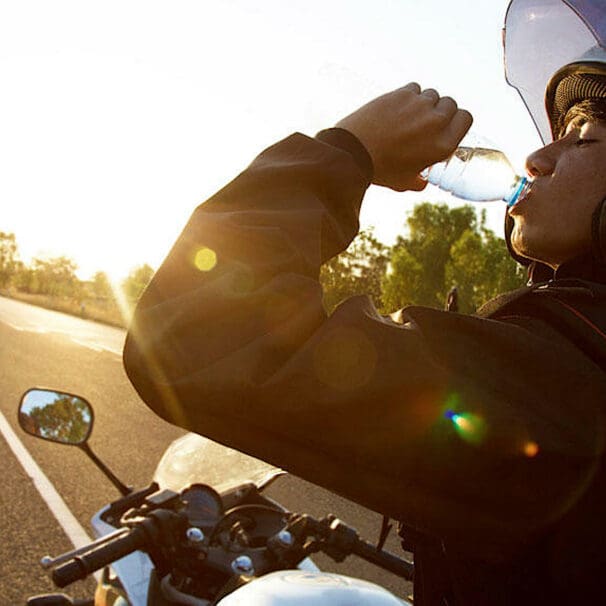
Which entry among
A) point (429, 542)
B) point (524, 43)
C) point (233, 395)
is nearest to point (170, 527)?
point (429, 542)

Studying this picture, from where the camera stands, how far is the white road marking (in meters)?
4.73

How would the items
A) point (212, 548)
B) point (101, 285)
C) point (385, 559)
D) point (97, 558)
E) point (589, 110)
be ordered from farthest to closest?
point (101, 285)
point (385, 559)
point (212, 548)
point (97, 558)
point (589, 110)

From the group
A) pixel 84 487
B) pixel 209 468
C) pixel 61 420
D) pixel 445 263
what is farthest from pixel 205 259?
pixel 445 263

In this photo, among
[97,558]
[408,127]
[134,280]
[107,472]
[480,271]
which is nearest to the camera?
[408,127]

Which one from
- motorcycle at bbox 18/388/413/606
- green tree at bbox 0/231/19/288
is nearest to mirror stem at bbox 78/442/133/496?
motorcycle at bbox 18/388/413/606

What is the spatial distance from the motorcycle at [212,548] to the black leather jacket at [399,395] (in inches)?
17.1

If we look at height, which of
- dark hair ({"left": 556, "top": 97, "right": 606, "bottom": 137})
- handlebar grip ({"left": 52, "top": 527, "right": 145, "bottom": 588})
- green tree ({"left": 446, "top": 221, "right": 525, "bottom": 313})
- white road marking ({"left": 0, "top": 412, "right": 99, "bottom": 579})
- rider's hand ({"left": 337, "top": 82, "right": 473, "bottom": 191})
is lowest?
white road marking ({"left": 0, "top": 412, "right": 99, "bottom": 579})

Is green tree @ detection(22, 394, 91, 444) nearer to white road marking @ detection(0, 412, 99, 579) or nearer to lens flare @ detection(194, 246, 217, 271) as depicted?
lens flare @ detection(194, 246, 217, 271)

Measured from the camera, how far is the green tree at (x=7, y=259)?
13125 cm

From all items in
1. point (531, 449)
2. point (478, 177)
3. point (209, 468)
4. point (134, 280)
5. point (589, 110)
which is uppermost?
point (478, 177)

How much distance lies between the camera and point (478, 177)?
8.40 feet

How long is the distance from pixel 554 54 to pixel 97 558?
1.77m

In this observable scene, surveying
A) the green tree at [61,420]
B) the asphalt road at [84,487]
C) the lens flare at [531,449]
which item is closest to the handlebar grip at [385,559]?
the lens flare at [531,449]

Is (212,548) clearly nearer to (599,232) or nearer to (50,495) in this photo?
(599,232)
